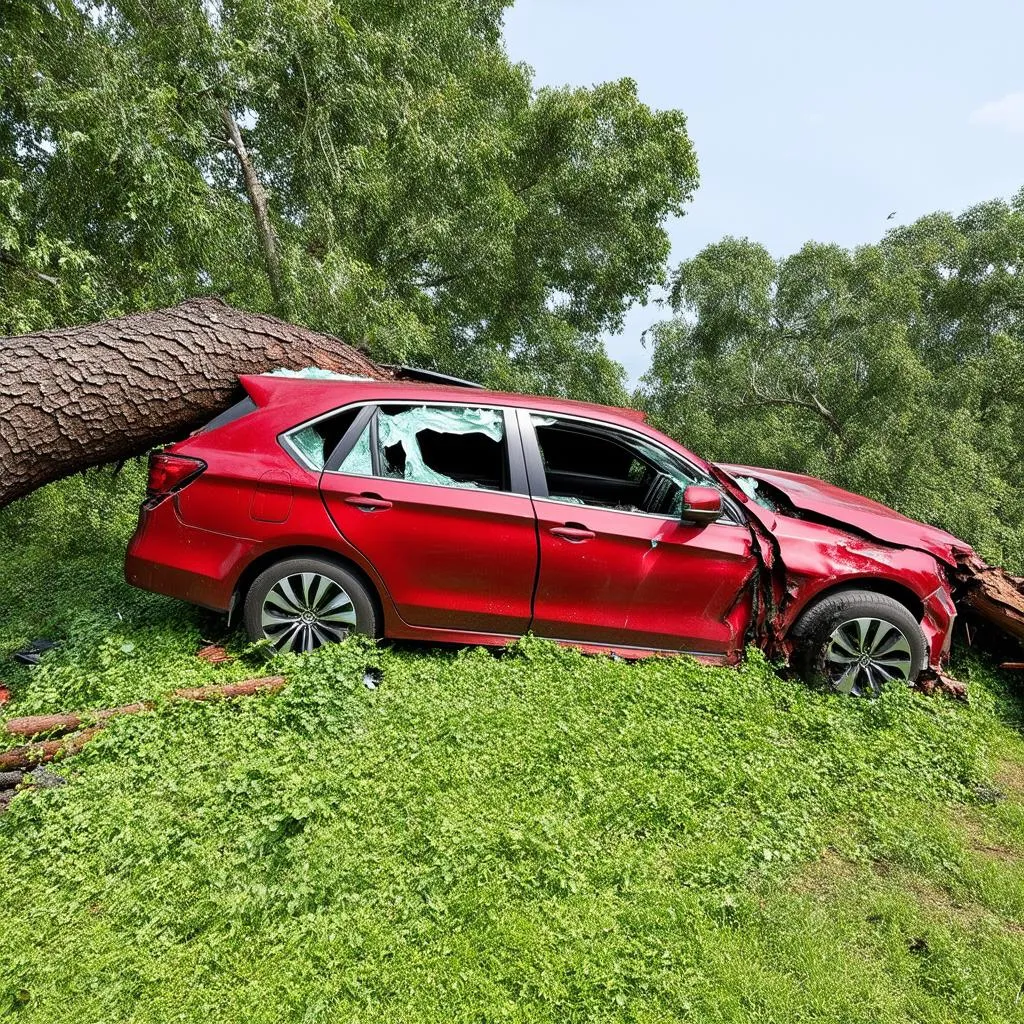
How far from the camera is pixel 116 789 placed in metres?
2.75

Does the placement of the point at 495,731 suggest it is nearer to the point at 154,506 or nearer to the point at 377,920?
the point at 377,920

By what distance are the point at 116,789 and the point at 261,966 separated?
3.73 feet

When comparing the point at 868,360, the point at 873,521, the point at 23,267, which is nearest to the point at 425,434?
the point at 873,521

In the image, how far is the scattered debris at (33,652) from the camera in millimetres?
3654

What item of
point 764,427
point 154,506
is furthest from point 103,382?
point 764,427

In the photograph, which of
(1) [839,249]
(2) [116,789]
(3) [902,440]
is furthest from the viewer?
(1) [839,249]

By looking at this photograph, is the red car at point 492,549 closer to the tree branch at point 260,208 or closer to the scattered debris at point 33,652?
the scattered debris at point 33,652

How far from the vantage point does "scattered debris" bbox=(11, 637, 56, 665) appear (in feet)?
12.0

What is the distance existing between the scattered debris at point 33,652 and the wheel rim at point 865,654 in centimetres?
465

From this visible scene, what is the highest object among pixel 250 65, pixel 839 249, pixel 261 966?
pixel 839 249

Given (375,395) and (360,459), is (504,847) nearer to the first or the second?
(360,459)

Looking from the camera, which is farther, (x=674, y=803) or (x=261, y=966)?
(x=674, y=803)

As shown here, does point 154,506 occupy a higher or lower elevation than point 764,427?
lower

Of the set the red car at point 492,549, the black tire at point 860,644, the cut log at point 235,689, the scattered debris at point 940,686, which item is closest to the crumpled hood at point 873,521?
the red car at point 492,549
